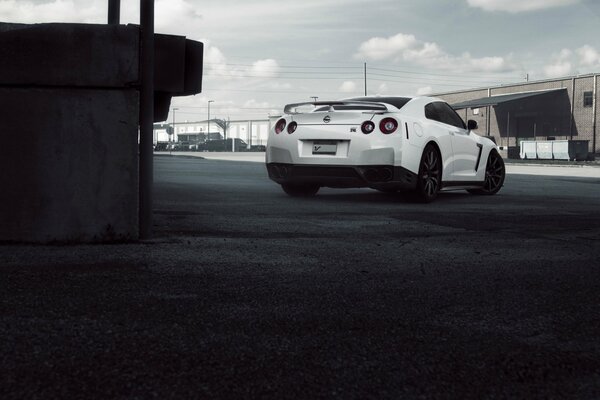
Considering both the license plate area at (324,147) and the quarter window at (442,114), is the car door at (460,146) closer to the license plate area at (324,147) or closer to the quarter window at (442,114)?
the quarter window at (442,114)

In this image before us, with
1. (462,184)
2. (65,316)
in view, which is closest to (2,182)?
(65,316)

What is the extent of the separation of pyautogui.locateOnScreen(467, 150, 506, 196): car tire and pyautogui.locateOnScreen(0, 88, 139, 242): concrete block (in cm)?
732

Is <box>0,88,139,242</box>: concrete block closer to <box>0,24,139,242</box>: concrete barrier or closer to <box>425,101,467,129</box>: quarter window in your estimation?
<box>0,24,139,242</box>: concrete barrier

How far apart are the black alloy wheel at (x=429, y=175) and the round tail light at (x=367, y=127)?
0.80m

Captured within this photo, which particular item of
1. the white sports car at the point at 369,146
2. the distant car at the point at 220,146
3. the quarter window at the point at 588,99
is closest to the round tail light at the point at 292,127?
the white sports car at the point at 369,146

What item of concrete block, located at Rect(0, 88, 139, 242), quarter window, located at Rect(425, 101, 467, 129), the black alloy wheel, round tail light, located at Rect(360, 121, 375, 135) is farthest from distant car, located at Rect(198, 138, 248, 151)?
concrete block, located at Rect(0, 88, 139, 242)

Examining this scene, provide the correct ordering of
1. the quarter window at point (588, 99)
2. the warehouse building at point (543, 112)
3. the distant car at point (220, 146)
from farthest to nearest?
1. the distant car at point (220, 146)
2. the warehouse building at point (543, 112)
3. the quarter window at point (588, 99)

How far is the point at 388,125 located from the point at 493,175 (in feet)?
10.3

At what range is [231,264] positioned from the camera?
4086mm

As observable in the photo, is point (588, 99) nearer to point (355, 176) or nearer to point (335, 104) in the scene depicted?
point (335, 104)

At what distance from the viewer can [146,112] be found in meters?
4.68

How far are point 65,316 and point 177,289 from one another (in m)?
0.68

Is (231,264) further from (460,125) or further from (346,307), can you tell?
(460,125)

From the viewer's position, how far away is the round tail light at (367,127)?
8.56 meters
